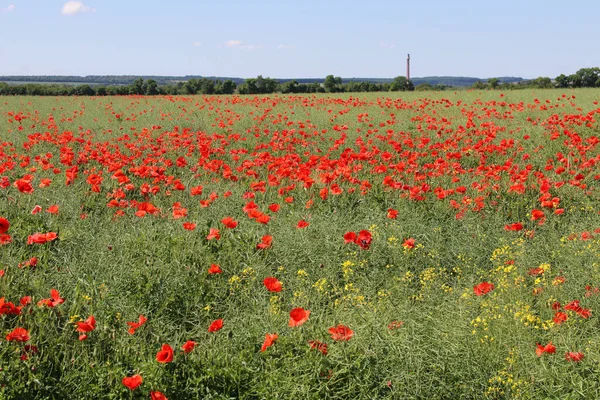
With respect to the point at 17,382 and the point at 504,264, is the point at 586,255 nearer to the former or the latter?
the point at 504,264

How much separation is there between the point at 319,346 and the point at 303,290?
0.89 meters

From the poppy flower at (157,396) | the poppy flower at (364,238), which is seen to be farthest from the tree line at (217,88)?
the poppy flower at (157,396)

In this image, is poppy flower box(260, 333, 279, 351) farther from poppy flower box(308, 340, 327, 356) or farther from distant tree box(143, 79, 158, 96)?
distant tree box(143, 79, 158, 96)

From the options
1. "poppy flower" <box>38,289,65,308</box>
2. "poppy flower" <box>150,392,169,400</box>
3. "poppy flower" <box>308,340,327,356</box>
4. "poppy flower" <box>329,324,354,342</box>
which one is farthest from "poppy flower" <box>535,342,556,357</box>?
"poppy flower" <box>38,289,65,308</box>

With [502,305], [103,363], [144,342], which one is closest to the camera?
[103,363]

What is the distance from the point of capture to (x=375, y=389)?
8.11 ft

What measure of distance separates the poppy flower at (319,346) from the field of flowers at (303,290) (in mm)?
10

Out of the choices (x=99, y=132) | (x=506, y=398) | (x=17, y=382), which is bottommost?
(x=506, y=398)

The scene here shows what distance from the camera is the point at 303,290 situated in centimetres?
343

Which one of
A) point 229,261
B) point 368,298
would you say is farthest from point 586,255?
point 229,261

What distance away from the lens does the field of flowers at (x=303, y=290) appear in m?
2.51

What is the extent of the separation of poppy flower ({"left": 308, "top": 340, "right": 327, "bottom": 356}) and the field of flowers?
1cm

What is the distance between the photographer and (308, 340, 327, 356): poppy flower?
251 centimetres

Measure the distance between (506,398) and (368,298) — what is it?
1.01m
